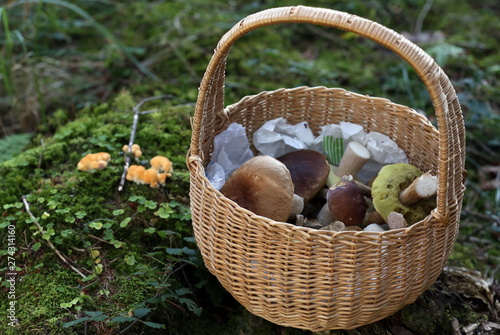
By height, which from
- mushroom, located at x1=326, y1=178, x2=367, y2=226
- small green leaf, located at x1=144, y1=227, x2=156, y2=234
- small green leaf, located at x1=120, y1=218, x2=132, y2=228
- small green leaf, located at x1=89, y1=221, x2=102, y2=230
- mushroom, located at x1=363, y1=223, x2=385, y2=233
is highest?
mushroom, located at x1=326, y1=178, x2=367, y2=226

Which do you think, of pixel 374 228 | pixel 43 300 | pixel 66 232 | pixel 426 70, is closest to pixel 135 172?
pixel 66 232

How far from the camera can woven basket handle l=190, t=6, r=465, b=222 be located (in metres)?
1.49

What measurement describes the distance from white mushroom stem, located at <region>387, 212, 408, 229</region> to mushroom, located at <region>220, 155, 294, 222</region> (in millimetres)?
385

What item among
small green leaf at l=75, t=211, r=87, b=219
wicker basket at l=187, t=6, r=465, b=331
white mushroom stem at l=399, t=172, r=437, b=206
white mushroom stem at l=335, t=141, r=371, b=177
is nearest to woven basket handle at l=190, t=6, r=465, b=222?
wicker basket at l=187, t=6, r=465, b=331

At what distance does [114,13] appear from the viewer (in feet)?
15.4

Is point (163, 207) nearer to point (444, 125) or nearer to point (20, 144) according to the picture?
point (20, 144)

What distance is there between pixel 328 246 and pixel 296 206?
51 cm

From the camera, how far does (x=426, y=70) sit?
148cm

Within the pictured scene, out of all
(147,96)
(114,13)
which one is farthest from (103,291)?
(114,13)

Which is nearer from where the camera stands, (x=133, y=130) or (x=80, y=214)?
(x=80, y=214)

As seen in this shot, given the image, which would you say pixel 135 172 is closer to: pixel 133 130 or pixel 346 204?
pixel 133 130

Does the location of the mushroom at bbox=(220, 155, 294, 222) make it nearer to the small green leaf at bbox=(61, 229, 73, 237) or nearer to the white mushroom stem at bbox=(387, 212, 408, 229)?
the white mushroom stem at bbox=(387, 212, 408, 229)

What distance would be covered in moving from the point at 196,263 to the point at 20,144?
1.48 metres

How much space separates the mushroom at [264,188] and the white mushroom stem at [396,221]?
15.2 inches
